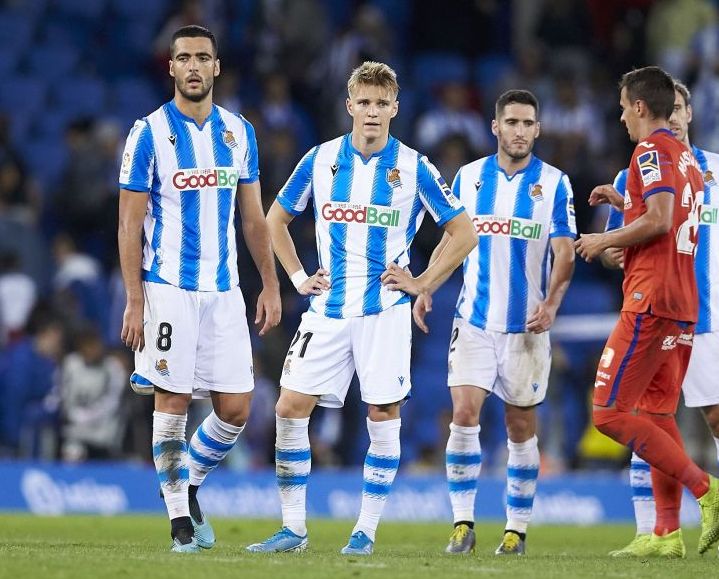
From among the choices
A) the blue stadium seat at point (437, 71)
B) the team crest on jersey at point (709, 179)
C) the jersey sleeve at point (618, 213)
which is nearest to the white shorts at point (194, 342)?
the jersey sleeve at point (618, 213)

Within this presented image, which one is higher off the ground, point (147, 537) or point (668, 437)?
point (668, 437)

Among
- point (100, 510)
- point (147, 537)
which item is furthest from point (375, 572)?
point (100, 510)

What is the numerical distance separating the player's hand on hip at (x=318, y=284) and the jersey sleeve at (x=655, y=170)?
6.61ft

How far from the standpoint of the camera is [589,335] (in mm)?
17703

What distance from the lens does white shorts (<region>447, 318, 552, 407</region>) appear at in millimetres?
9742

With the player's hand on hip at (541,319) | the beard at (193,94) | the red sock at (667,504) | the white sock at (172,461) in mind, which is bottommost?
the red sock at (667,504)

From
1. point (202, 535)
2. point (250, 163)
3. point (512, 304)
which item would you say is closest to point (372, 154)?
point (250, 163)

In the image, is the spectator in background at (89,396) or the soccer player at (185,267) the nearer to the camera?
the soccer player at (185,267)

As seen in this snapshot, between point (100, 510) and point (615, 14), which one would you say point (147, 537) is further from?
point (615, 14)

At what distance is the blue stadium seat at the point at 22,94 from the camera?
61.4 ft

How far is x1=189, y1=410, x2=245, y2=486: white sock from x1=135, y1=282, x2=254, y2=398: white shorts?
22 cm

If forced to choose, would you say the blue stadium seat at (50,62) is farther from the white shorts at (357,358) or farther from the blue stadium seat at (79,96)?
the white shorts at (357,358)

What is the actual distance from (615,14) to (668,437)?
47.3 ft

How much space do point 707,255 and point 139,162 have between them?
3983 millimetres
